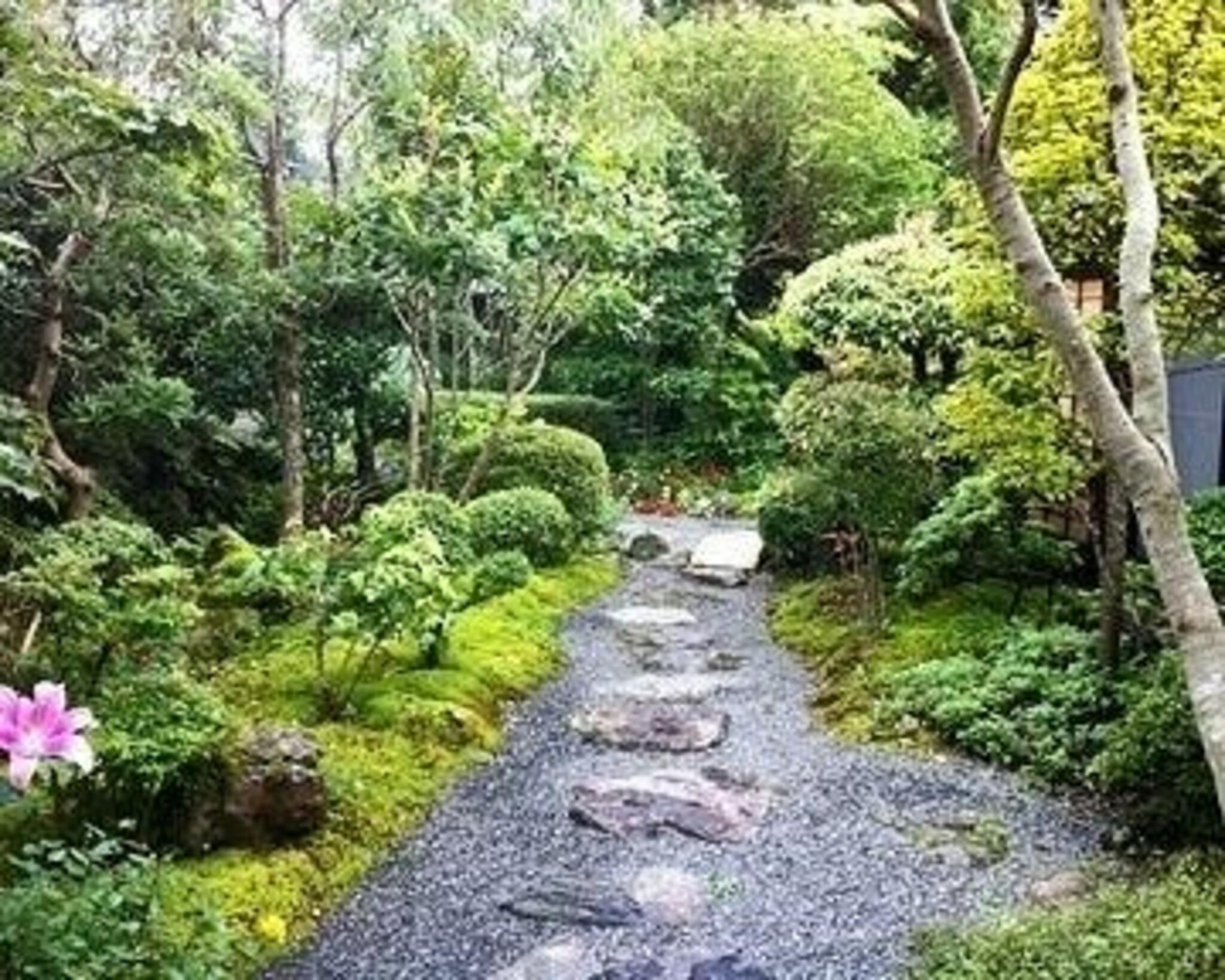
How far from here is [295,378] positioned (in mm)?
10359

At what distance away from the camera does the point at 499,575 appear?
32.2 ft

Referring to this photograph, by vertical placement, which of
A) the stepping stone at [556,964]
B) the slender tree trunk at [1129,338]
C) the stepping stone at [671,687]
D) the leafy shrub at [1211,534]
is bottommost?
the stepping stone at [671,687]

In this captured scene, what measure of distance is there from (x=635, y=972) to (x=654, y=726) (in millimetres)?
2985

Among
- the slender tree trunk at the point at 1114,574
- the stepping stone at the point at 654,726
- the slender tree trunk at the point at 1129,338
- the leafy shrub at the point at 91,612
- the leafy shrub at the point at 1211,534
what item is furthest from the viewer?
the stepping stone at the point at 654,726

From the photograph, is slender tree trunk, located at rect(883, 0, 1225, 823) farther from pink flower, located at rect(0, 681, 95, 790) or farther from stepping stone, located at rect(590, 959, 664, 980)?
stepping stone, located at rect(590, 959, 664, 980)

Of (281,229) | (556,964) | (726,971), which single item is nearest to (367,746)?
(556,964)

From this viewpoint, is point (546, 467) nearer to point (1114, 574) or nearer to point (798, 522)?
point (798, 522)

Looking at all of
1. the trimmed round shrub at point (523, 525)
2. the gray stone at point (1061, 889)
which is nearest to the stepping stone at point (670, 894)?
the gray stone at point (1061, 889)

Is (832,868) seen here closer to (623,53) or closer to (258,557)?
(258,557)

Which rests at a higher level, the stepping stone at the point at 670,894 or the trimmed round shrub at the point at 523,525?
the trimmed round shrub at the point at 523,525

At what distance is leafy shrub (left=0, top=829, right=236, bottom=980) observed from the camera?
10.7 feet

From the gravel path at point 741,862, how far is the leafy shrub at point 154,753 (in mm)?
770

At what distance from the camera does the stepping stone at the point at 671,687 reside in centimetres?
824

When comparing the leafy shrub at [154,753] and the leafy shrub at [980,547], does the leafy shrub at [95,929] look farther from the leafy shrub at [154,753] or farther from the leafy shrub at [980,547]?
the leafy shrub at [980,547]
